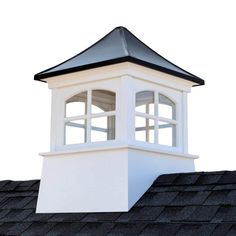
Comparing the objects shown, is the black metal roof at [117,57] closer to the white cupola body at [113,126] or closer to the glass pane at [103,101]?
the white cupola body at [113,126]

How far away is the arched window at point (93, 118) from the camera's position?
860 cm

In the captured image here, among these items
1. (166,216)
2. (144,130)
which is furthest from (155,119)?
(166,216)

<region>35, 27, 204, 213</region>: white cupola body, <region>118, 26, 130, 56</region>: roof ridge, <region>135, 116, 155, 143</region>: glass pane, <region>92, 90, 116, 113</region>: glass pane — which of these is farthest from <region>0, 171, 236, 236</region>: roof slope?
<region>118, 26, 130, 56</region>: roof ridge

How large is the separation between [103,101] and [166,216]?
2175 mm

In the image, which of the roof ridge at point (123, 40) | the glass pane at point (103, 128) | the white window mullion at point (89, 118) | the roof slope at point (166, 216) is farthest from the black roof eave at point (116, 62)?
the roof slope at point (166, 216)

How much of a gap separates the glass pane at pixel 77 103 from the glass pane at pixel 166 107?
1019mm

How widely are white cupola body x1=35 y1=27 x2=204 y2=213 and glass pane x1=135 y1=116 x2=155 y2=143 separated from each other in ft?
0.04

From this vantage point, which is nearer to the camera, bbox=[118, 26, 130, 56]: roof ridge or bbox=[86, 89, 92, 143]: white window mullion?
bbox=[118, 26, 130, 56]: roof ridge

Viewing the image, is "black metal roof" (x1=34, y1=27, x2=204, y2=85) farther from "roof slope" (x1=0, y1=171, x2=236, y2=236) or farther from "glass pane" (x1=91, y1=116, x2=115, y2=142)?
"roof slope" (x1=0, y1=171, x2=236, y2=236)

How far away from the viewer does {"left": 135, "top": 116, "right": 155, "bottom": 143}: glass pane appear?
8609mm

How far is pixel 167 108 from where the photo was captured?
8.75 meters

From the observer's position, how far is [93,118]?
334 inches

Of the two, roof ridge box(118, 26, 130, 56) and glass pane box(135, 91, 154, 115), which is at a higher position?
roof ridge box(118, 26, 130, 56)

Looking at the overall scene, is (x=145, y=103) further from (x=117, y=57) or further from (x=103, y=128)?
(x=117, y=57)
